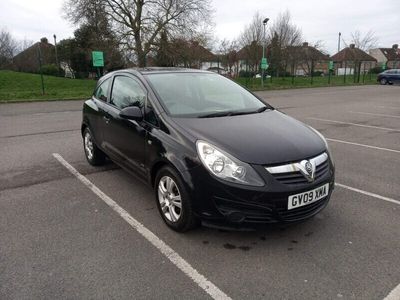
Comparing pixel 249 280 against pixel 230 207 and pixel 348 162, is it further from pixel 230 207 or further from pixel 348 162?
pixel 348 162

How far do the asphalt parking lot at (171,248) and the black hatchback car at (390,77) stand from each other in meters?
34.6

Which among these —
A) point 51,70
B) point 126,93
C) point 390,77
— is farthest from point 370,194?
point 51,70

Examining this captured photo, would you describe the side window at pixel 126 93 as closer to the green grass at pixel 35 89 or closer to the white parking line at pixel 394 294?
the white parking line at pixel 394 294

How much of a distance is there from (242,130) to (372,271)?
1634 mm

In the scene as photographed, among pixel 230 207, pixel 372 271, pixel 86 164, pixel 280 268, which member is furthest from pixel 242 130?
pixel 86 164

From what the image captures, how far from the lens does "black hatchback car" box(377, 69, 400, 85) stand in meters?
34.8

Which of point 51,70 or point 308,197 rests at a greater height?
point 51,70

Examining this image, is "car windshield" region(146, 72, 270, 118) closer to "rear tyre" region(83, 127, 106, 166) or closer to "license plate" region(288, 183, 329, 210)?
"license plate" region(288, 183, 329, 210)

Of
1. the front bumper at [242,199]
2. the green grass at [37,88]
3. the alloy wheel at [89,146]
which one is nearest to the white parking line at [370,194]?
the front bumper at [242,199]

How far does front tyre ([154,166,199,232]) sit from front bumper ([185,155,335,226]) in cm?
13

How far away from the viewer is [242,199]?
2951 mm

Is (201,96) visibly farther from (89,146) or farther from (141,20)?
(141,20)

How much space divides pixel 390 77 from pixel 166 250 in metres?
38.5

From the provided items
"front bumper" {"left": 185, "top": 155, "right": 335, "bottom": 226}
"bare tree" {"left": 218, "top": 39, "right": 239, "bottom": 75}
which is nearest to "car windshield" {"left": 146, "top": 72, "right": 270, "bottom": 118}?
"front bumper" {"left": 185, "top": 155, "right": 335, "bottom": 226}
